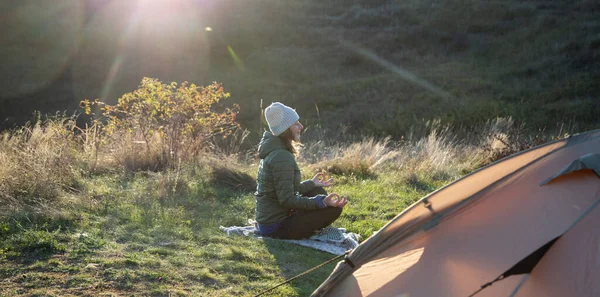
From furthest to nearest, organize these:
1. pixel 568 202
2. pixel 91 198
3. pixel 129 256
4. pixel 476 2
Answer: pixel 476 2, pixel 91 198, pixel 129 256, pixel 568 202

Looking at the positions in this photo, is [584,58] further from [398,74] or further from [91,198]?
[91,198]

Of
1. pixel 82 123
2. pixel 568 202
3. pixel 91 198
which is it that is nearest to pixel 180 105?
pixel 91 198

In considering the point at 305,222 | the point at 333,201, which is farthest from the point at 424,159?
the point at 333,201

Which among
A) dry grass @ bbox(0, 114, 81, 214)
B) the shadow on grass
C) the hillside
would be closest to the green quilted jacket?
the shadow on grass

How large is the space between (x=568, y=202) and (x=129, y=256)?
11.6 ft

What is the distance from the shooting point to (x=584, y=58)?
28.7 meters

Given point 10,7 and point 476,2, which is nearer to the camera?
point 10,7

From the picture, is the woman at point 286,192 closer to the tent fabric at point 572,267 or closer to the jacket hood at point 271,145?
the jacket hood at point 271,145

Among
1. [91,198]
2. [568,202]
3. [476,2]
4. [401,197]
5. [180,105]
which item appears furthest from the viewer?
[476,2]

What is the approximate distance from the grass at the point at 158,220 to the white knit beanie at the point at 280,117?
117 centimetres

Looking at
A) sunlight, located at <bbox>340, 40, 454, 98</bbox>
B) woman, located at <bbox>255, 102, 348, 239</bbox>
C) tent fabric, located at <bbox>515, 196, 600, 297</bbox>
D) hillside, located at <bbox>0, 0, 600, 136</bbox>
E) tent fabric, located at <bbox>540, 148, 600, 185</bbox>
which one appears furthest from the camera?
sunlight, located at <bbox>340, 40, 454, 98</bbox>

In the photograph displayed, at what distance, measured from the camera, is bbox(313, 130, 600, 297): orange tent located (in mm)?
3104

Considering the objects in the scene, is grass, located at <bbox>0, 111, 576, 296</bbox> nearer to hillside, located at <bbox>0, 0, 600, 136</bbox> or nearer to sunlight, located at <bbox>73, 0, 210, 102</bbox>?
hillside, located at <bbox>0, 0, 600, 136</bbox>

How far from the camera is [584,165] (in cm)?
330
